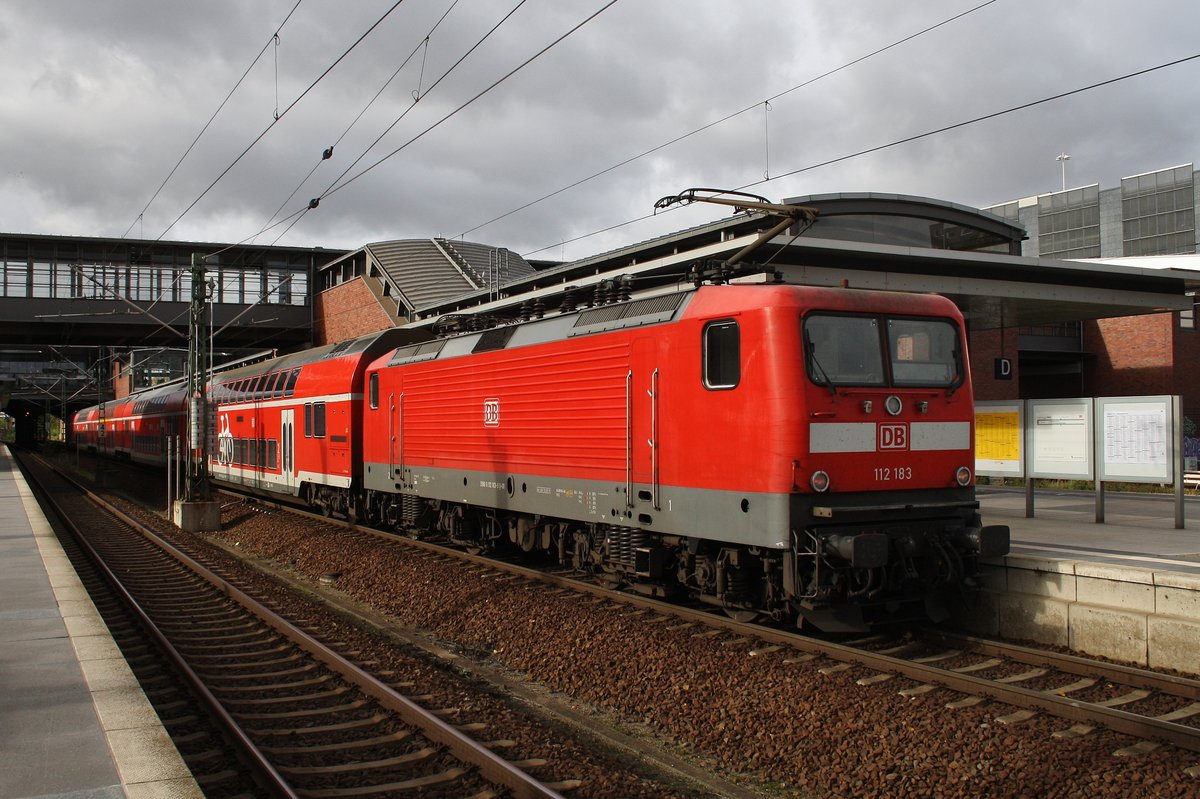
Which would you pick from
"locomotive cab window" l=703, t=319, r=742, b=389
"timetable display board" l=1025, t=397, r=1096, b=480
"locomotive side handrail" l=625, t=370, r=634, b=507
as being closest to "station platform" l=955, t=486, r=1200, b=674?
"timetable display board" l=1025, t=397, r=1096, b=480

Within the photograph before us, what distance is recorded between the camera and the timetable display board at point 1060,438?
13.5m

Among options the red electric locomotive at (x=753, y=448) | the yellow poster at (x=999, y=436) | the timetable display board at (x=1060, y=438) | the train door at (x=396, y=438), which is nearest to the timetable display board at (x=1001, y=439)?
the yellow poster at (x=999, y=436)

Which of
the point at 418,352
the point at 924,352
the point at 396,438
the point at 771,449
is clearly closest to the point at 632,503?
the point at 771,449

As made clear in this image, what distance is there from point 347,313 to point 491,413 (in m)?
29.3

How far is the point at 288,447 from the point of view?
21516 mm

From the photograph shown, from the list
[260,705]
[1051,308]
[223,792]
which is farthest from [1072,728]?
[1051,308]

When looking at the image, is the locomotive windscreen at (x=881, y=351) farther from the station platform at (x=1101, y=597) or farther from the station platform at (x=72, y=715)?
the station platform at (x=72, y=715)

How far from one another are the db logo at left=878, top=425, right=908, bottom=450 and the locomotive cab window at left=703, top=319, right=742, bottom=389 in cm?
146

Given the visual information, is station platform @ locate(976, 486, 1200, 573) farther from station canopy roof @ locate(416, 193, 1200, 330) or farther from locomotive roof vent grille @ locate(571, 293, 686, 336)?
locomotive roof vent grille @ locate(571, 293, 686, 336)

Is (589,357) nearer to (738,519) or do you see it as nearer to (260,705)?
(738,519)

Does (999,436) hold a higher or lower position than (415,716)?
higher

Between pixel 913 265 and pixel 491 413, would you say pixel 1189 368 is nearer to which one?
pixel 913 265

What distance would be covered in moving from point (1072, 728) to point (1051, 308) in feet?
56.2

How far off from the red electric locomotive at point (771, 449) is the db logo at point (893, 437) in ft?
0.06
